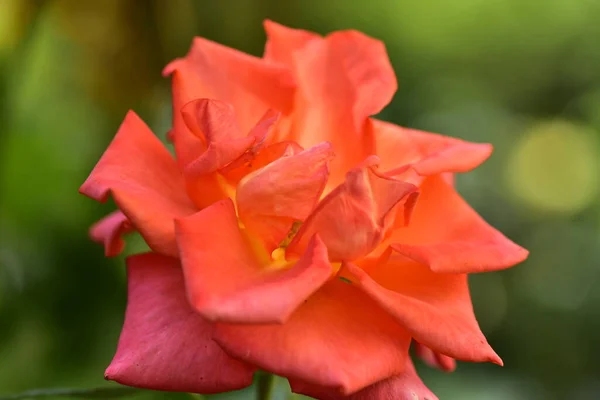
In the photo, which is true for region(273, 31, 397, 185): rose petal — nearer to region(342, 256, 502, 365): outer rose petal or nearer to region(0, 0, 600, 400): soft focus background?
region(342, 256, 502, 365): outer rose petal

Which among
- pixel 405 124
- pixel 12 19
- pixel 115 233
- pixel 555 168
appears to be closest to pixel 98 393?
pixel 115 233

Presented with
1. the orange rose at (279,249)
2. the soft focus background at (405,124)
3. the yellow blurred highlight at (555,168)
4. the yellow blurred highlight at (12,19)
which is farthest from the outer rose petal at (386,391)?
the yellow blurred highlight at (555,168)

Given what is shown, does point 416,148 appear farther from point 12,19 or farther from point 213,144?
point 12,19

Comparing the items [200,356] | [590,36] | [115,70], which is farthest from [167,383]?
[590,36]

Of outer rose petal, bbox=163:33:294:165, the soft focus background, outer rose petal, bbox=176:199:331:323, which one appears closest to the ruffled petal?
outer rose petal, bbox=163:33:294:165

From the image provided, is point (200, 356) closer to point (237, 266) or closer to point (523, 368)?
point (237, 266)

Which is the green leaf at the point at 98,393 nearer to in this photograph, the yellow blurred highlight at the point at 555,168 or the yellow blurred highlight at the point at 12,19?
the yellow blurred highlight at the point at 12,19

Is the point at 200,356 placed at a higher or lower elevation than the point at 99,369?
higher
